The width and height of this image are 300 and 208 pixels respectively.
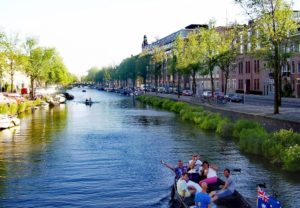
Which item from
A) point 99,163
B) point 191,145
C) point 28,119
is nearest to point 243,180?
point 99,163

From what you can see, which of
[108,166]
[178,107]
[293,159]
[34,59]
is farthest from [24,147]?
[34,59]

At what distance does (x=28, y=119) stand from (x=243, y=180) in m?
48.4

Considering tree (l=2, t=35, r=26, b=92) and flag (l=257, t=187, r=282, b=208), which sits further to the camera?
tree (l=2, t=35, r=26, b=92)

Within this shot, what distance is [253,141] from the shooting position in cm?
3881

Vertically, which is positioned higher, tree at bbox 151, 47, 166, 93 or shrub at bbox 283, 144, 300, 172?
tree at bbox 151, 47, 166, 93

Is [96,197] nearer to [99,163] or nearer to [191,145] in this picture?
[99,163]

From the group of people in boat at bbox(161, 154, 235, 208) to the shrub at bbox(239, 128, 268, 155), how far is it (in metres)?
12.7

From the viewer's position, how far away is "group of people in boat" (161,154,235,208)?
1845 cm

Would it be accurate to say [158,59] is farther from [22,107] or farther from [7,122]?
[7,122]

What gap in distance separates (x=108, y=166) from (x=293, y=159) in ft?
42.1

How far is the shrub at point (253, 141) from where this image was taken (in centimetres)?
3766

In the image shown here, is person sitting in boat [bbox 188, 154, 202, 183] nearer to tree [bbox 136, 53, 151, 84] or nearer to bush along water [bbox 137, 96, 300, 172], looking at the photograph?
bush along water [bbox 137, 96, 300, 172]

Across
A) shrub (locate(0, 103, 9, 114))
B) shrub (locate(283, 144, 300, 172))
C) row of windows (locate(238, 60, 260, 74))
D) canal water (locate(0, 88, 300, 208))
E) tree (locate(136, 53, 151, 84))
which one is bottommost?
canal water (locate(0, 88, 300, 208))

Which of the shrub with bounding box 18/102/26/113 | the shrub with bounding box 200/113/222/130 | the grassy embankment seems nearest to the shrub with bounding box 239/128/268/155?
the shrub with bounding box 200/113/222/130
